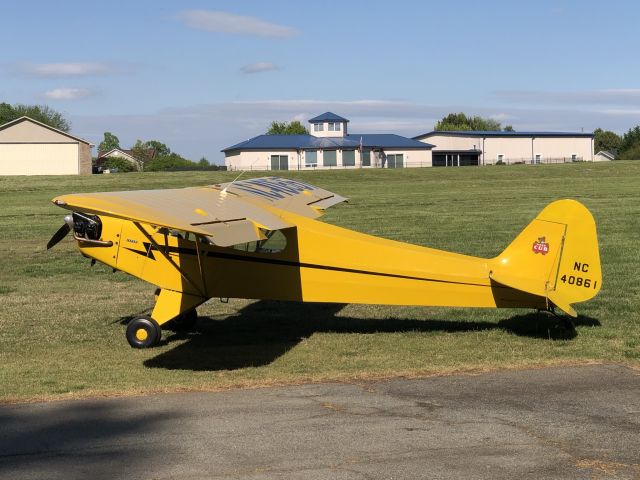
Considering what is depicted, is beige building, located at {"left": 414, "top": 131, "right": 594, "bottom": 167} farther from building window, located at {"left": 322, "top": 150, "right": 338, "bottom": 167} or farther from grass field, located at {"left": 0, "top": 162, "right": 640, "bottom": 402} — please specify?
grass field, located at {"left": 0, "top": 162, "right": 640, "bottom": 402}

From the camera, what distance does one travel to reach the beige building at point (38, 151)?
76.2 m

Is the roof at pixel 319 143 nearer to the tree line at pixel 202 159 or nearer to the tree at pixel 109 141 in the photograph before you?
the tree line at pixel 202 159

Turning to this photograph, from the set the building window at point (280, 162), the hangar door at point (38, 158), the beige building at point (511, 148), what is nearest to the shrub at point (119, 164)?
the hangar door at point (38, 158)

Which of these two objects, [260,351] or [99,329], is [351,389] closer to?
[260,351]

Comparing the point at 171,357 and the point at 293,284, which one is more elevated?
the point at 293,284

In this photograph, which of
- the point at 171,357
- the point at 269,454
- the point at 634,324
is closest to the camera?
the point at 269,454

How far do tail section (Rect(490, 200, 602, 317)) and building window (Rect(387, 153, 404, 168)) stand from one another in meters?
76.5

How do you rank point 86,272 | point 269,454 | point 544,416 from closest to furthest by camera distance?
1. point 269,454
2. point 544,416
3. point 86,272

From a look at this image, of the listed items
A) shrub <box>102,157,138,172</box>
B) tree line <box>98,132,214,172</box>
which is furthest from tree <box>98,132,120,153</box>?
shrub <box>102,157,138,172</box>

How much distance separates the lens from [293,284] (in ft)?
36.4

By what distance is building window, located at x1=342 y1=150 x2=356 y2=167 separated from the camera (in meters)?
83.4

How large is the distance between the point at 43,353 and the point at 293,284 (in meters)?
3.46


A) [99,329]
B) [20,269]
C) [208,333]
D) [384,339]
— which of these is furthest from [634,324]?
[20,269]

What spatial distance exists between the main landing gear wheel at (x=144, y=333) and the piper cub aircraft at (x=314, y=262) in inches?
0.5
